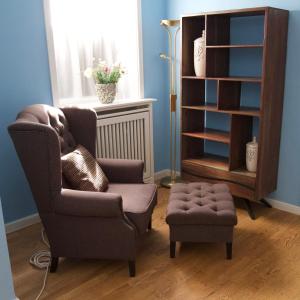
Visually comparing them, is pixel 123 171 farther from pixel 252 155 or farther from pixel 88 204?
pixel 252 155

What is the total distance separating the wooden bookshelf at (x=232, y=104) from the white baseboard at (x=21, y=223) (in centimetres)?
139

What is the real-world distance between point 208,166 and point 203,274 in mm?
1136

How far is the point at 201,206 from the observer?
2.45 metres

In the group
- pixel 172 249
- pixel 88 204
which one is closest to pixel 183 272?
pixel 172 249

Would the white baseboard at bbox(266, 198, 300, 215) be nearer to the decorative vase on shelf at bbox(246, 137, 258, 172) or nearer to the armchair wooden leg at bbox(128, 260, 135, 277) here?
the decorative vase on shelf at bbox(246, 137, 258, 172)

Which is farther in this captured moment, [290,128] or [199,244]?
[290,128]

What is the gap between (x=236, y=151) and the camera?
312 cm

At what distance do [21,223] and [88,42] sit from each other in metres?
1.63

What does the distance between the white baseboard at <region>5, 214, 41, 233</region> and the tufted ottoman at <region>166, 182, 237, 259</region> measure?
3.98 feet

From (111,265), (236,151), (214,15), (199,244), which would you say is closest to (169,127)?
(236,151)

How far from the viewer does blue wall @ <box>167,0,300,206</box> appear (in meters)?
2.83

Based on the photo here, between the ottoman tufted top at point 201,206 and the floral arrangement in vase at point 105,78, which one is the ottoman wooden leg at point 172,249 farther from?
the floral arrangement in vase at point 105,78

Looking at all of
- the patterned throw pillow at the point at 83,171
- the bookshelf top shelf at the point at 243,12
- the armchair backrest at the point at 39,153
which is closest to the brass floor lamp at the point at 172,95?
the bookshelf top shelf at the point at 243,12

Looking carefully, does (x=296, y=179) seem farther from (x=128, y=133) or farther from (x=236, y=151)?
(x=128, y=133)
